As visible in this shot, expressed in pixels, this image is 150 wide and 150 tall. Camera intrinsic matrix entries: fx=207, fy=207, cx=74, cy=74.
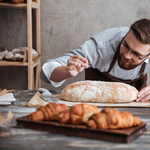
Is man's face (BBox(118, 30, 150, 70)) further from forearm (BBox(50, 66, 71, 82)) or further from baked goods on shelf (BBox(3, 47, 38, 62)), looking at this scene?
baked goods on shelf (BBox(3, 47, 38, 62))

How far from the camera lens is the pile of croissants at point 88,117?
0.68 meters

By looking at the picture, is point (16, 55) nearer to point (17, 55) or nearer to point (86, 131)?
point (17, 55)

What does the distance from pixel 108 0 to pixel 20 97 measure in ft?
6.77

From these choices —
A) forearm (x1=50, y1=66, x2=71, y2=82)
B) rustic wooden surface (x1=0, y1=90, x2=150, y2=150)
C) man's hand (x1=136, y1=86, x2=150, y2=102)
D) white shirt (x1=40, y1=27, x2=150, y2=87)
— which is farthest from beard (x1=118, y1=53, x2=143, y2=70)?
rustic wooden surface (x1=0, y1=90, x2=150, y2=150)

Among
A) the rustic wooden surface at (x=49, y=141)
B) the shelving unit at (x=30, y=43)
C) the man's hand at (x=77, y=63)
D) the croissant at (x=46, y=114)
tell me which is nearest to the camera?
the rustic wooden surface at (x=49, y=141)

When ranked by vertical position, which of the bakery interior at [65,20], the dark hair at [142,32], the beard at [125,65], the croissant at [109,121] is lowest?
the croissant at [109,121]

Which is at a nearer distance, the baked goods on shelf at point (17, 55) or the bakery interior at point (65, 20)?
the baked goods on shelf at point (17, 55)

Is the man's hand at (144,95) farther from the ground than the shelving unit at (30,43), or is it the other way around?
the shelving unit at (30,43)

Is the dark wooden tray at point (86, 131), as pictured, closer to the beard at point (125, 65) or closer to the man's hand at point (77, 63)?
the man's hand at point (77, 63)

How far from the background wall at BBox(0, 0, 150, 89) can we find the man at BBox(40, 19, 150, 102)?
94cm

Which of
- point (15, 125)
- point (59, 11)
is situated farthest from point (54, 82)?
point (59, 11)

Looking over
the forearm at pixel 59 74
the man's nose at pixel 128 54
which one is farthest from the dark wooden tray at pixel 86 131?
the man's nose at pixel 128 54

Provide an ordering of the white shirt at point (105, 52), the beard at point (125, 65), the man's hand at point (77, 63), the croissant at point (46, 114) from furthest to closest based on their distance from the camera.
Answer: the white shirt at point (105, 52) < the beard at point (125, 65) < the man's hand at point (77, 63) < the croissant at point (46, 114)

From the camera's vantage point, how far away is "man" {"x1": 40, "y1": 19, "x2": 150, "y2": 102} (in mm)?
1506
